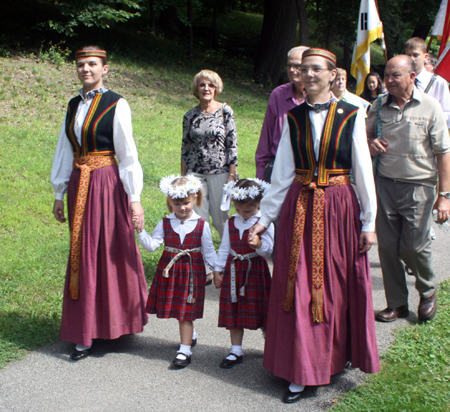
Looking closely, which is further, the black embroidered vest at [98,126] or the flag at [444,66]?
the flag at [444,66]

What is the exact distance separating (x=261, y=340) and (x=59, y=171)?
86.0 inches

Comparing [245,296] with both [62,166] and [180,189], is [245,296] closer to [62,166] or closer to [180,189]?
[180,189]

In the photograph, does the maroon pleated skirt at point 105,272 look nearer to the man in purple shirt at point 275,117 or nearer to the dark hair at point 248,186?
the dark hair at point 248,186

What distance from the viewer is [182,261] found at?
4.24 meters

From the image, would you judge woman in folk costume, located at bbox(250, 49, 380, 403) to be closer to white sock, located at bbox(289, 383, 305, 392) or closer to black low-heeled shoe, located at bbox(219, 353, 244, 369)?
white sock, located at bbox(289, 383, 305, 392)

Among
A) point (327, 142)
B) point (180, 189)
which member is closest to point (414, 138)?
point (327, 142)

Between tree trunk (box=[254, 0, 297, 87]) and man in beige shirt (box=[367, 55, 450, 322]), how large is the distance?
15.4 m

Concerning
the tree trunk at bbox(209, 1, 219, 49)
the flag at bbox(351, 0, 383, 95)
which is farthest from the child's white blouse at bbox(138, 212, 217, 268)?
the tree trunk at bbox(209, 1, 219, 49)

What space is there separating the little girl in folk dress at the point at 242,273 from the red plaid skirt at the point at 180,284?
16 cm

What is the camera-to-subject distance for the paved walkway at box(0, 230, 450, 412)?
363 centimetres

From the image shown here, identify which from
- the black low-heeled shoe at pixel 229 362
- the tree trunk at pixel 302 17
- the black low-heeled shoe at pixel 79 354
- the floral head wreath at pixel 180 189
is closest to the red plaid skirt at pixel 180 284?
the floral head wreath at pixel 180 189

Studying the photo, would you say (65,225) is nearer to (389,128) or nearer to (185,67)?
(389,128)

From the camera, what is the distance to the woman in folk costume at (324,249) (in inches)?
142

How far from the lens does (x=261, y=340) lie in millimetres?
4641
